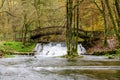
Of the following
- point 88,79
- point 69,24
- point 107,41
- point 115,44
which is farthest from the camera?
point 107,41

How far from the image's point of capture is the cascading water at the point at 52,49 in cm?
4128

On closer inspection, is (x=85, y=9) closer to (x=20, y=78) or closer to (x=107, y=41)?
(x=107, y=41)

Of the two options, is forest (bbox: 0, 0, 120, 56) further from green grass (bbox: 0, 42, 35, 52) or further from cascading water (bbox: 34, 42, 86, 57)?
Result: cascading water (bbox: 34, 42, 86, 57)

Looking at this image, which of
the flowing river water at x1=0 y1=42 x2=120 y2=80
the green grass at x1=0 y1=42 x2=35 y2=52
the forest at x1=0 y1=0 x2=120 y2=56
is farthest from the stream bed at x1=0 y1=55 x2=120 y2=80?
the green grass at x1=0 y1=42 x2=35 y2=52

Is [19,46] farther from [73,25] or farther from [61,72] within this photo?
[61,72]

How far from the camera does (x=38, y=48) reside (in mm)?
44312

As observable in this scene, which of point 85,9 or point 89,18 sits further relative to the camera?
point 89,18

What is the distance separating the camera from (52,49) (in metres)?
42.9

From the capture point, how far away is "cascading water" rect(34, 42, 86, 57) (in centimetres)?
4128

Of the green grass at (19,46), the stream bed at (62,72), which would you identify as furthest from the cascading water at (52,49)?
the stream bed at (62,72)

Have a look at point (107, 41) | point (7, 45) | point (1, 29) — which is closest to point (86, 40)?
point (107, 41)

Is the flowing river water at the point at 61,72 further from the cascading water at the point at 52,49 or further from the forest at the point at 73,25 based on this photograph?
the cascading water at the point at 52,49

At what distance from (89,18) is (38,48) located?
33.9ft

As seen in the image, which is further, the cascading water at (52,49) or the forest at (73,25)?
the cascading water at (52,49)
